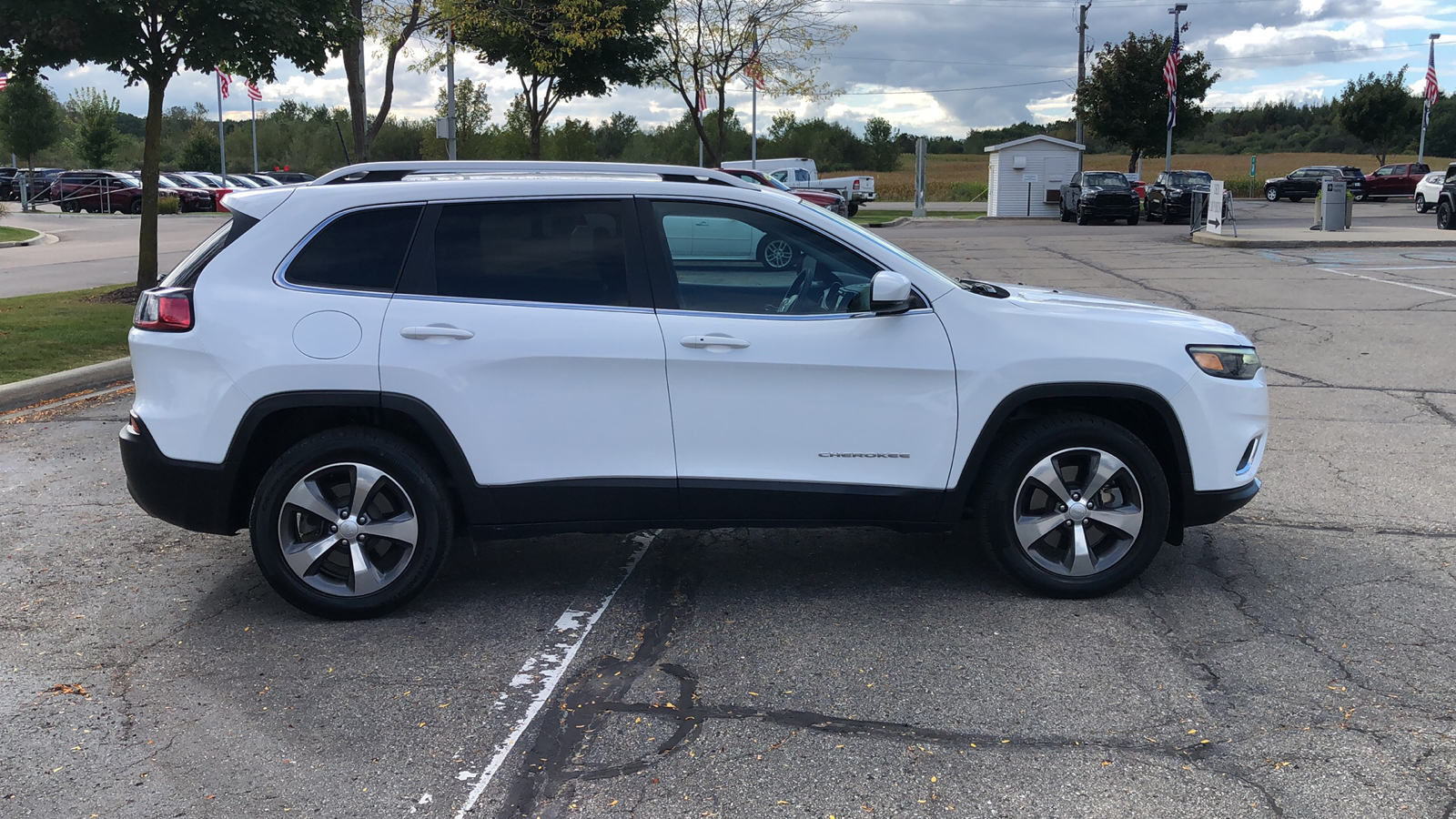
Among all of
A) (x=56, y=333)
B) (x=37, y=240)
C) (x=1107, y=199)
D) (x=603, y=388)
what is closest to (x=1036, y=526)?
(x=603, y=388)

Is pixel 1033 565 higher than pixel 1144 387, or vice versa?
pixel 1144 387

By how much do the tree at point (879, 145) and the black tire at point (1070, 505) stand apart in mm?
100074

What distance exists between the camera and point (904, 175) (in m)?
88.1

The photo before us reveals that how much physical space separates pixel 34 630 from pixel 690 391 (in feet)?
8.88

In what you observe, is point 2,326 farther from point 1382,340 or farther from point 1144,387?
point 1382,340

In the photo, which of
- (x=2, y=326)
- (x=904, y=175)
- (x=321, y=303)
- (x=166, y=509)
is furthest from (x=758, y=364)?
(x=904, y=175)

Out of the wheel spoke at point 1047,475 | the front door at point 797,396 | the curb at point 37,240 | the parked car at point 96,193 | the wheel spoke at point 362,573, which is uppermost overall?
the parked car at point 96,193

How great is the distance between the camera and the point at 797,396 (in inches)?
178

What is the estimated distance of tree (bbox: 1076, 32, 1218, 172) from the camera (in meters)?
52.6

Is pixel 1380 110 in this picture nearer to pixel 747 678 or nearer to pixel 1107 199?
pixel 1107 199

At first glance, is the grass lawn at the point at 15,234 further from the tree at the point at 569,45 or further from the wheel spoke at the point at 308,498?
the wheel spoke at the point at 308,498

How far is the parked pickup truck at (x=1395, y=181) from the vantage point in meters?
51.6

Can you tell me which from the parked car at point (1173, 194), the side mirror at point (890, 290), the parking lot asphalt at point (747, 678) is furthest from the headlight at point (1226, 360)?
the parked car at point (1173, 194)

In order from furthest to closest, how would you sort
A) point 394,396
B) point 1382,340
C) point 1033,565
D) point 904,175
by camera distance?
point 904,175, point 1382,340, point 1033,565, point 394,396
